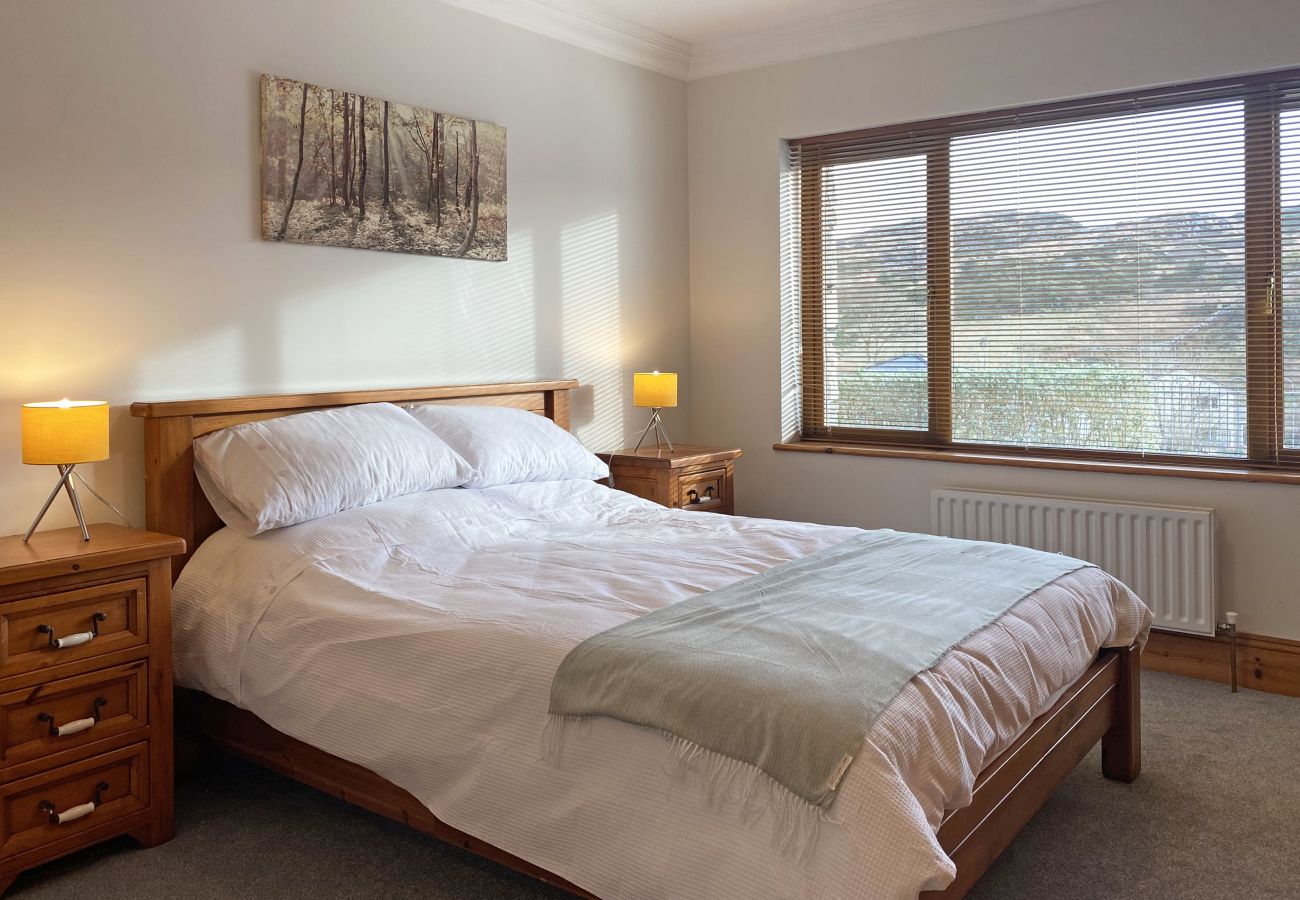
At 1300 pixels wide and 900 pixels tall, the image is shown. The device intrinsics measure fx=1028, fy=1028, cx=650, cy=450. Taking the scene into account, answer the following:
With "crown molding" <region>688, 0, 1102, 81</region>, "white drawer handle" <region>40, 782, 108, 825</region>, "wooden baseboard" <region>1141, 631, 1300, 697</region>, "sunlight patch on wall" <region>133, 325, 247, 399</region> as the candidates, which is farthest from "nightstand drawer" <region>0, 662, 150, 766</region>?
"crown molding" <region>688, 0, 1102, 81</region>

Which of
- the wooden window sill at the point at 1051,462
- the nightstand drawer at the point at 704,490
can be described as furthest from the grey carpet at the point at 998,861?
the nightstand drawer at the point at 704,490

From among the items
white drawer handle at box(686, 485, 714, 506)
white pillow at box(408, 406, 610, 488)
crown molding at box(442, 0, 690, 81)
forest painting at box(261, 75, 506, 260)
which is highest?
crown molding at box(442, 0, 690, 81)

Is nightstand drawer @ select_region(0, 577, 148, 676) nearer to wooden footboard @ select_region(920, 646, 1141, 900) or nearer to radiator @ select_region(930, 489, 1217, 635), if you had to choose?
wooden footboard @ select_region(920, 646, 1141, 900)

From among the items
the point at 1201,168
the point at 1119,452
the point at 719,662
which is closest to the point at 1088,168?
the point at 1201,168

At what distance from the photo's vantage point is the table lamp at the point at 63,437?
8.41ft

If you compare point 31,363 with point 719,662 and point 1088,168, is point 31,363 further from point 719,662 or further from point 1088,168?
point 1088,168

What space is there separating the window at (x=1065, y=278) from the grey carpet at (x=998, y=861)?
1.42 m

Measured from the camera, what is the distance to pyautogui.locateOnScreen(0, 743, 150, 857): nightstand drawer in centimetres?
234

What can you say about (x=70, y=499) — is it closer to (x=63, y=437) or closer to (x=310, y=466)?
(x=63, y=437)

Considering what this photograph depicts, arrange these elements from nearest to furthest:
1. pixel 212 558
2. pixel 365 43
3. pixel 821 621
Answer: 1. pixel 821 621
2. pixel 212 558
3. pixel 365 43

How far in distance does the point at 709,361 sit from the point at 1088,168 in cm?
188

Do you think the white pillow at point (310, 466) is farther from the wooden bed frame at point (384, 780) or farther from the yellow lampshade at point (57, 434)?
the yellow lampshade at point (57, 434)

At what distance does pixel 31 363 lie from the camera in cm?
277

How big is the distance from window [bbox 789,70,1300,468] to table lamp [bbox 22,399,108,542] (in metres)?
3.13
